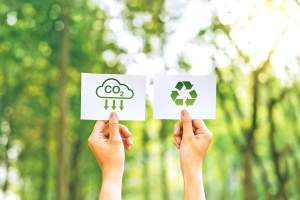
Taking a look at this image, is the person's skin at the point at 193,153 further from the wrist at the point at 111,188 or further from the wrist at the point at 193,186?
the wrist at the point at 111,188

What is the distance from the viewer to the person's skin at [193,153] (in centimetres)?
263

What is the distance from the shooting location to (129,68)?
17359 millimetres

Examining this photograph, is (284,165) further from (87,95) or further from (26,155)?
(87,95)

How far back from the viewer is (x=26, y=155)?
2370 centimetres

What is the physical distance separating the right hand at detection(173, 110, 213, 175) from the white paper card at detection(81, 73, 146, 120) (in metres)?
0.18

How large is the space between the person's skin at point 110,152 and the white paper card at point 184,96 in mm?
179

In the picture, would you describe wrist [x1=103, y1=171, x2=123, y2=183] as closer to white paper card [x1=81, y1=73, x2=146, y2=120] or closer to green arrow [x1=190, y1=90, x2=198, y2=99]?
white paper card [x1=81, y1=73, x2=146, y2=120]

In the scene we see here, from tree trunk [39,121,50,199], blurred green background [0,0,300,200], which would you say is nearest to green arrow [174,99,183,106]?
blurred green background [0,0,300,200]

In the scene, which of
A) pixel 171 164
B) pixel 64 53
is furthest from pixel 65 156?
pixel 171 164

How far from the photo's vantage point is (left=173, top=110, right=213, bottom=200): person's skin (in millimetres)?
2630

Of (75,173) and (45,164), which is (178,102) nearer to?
(75,173)

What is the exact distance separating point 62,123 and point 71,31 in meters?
3.52

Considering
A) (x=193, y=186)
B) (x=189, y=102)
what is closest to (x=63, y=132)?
(x=189, y=102)

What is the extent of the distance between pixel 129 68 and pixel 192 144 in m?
14.7
